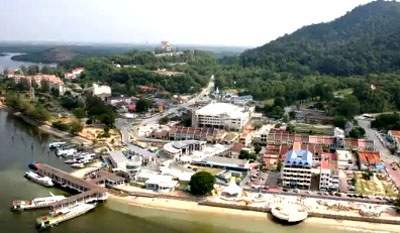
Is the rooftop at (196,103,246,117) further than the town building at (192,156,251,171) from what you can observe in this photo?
Yes

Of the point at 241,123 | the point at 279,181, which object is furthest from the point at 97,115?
the point at 279,181

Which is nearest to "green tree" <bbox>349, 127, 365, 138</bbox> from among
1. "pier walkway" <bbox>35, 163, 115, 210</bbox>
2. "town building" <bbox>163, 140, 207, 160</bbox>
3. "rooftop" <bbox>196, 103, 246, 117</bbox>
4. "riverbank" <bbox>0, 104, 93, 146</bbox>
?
"rooftop" <bbox>196, 103, 246, 117</bbox>

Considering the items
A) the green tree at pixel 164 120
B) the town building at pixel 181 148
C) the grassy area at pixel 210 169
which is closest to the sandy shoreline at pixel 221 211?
the grassy area at pixel 210 169

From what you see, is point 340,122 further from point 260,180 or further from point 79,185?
point 79,185

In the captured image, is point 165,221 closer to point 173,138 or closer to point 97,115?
point 173,138

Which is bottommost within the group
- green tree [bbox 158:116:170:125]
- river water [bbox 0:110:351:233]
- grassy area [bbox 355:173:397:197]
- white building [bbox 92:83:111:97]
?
river water [bbox 0:110:351:233]

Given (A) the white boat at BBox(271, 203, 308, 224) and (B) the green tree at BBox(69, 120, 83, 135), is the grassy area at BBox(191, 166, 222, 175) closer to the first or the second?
(A) the white boat at BBox(271, 203, 308, 224)

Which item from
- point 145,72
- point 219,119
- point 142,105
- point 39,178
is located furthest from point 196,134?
point 145,72
